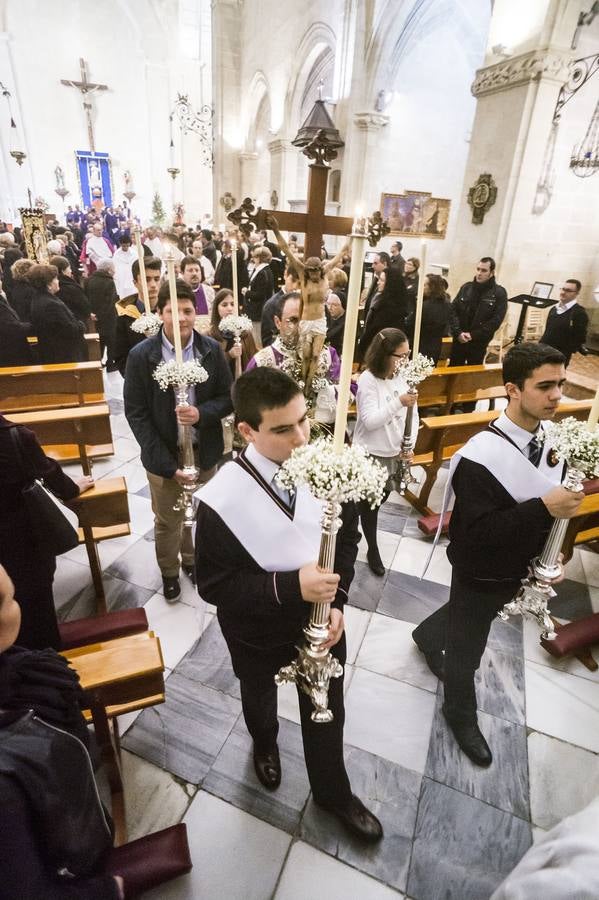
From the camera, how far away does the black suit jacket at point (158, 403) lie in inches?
107

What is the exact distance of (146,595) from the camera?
3152mm

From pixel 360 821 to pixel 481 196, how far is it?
27.6 ft

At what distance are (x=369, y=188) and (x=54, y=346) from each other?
9.38m

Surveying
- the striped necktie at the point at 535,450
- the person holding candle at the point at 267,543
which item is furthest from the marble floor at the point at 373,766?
the striped necktie at the point at 535,450

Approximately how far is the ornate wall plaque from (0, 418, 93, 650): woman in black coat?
26.3 ft

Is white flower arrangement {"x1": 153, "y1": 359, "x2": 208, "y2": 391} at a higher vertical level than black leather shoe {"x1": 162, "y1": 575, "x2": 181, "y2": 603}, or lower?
higher

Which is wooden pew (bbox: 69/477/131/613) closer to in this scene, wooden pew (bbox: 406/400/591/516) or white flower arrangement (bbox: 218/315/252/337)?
white flower arrangement (bbox: 218/315/252/337)

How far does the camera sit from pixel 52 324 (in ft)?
16.0

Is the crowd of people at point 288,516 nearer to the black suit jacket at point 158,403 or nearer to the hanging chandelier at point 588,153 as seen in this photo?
the black suit jacket at point 158,403

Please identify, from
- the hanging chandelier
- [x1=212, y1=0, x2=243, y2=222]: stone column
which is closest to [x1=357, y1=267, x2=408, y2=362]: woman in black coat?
the hanging chandelier

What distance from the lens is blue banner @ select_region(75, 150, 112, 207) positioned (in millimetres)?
23438

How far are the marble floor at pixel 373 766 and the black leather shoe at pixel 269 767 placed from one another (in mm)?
44

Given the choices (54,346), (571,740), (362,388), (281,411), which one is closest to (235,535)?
(281,411)

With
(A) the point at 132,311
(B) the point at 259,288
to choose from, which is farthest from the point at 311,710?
(B) the point at 259,288
